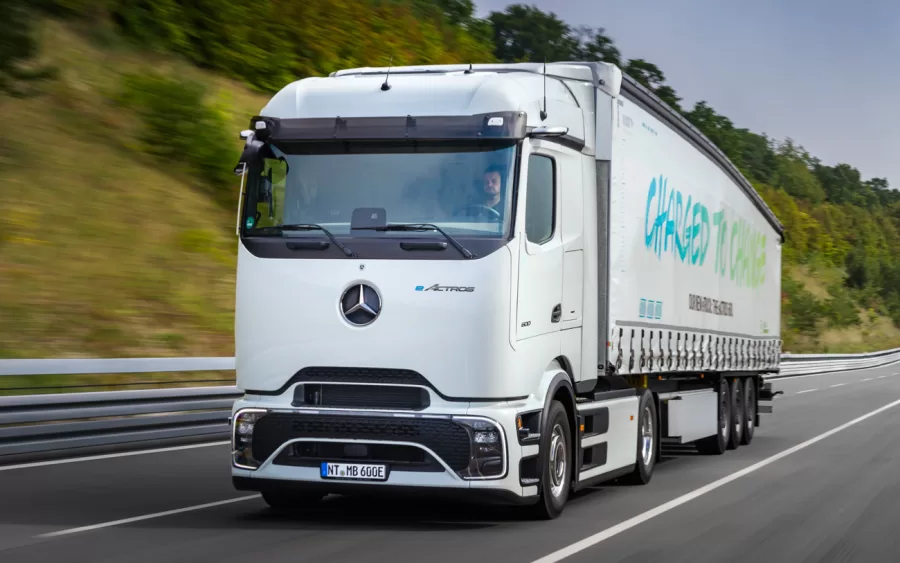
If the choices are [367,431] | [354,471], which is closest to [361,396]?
[367,431]

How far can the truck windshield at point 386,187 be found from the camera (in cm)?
958

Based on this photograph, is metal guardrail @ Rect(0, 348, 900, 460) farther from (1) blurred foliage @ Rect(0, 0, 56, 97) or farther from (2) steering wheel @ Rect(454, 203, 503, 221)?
(1) blurred foliage @ Rect(0, 0, 56, 97)

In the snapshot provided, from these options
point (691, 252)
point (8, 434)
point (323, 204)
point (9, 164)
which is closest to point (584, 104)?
point (323, 204)

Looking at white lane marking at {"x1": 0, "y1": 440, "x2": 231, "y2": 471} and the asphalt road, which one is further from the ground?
white lane marking at {"x1": 0, "y1": 440, "x2": 231, "y2": 471}

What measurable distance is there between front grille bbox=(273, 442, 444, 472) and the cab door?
3.57 ft

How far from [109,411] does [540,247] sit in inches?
263

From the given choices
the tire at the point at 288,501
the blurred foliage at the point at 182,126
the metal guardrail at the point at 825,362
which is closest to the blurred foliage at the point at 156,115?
the blurred foliage at the point at 182,126

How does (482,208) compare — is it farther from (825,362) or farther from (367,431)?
(825,362)

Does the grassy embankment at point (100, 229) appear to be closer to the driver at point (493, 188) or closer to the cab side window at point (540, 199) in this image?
the cab side window at point (540, 199)

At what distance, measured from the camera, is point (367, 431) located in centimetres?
952

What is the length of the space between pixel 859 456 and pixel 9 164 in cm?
1431

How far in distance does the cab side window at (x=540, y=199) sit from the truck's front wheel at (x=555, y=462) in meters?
1.31

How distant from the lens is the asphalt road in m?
8.65

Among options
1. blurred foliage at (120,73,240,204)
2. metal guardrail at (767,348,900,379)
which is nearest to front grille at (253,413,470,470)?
blurred foliage at (120,73,240,204)
